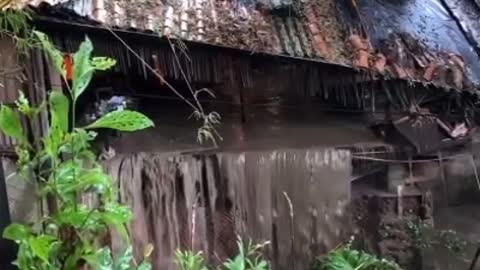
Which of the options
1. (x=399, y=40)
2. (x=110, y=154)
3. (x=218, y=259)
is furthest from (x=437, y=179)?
(x=110, y=154)

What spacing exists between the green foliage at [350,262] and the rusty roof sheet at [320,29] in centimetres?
133

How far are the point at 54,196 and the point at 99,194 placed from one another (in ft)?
0.68

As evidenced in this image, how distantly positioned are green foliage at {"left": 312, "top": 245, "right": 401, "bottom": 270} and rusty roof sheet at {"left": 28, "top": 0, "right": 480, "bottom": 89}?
52.4 inches

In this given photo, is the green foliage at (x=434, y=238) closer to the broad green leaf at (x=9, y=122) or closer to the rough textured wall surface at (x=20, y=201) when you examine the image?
the rough textured wall surface at (x=20, y=201)

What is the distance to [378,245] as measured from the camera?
5309mm

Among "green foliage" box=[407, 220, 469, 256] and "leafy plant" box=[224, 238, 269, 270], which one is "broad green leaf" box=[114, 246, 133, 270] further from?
"green foliage" box=[407, 220, 469, 256]

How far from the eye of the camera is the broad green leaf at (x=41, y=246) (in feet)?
9.32

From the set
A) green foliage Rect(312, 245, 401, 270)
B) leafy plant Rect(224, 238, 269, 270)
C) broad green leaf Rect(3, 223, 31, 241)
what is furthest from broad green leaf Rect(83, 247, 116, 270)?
green foliage Rect(312, 245, 401, 270)

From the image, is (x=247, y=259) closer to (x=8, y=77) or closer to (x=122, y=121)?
(x=122, y=121)

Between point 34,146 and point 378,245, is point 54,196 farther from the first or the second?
point 378,245

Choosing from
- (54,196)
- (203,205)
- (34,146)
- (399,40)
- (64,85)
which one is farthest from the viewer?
(399,40)

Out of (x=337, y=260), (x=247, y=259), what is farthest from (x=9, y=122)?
(x=337, y=260)

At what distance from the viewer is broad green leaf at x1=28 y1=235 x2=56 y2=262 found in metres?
2.84

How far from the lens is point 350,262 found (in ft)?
15.6
